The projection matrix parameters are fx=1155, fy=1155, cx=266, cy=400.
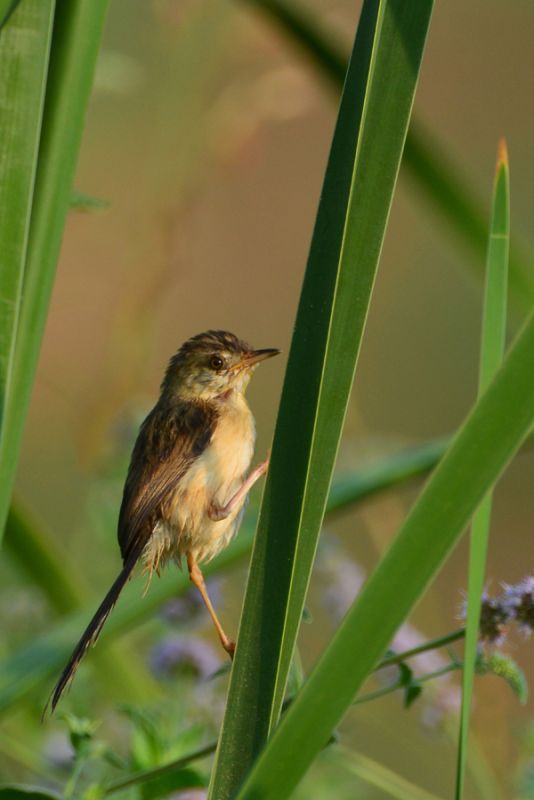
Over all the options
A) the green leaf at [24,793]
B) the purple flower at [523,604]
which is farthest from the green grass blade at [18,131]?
the purple flower at [523,604]

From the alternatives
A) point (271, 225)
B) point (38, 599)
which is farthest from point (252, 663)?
point (271, 225)

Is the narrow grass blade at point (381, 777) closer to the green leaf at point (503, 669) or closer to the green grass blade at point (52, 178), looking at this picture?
the green leaf at point (503, 669)

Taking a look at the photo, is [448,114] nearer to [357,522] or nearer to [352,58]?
[357,522]

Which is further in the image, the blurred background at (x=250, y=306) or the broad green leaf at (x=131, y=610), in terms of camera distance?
the blurred background at (x=250, y=306)

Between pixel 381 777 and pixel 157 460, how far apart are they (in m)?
0.82

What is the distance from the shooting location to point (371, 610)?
127 cm

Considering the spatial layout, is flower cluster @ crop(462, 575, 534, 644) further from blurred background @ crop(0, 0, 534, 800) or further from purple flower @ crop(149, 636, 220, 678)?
purple flower @ crop(149, 636, 220, 678)

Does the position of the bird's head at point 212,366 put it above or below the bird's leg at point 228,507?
above

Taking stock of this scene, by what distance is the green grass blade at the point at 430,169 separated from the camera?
287 centimetres

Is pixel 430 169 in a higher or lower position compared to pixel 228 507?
higher

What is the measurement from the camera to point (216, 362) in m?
3.00

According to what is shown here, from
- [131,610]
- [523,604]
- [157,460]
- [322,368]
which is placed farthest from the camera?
[157,460]

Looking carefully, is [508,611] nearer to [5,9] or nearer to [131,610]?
[131,610]

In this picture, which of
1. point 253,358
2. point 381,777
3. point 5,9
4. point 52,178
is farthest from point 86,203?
point 381,777
